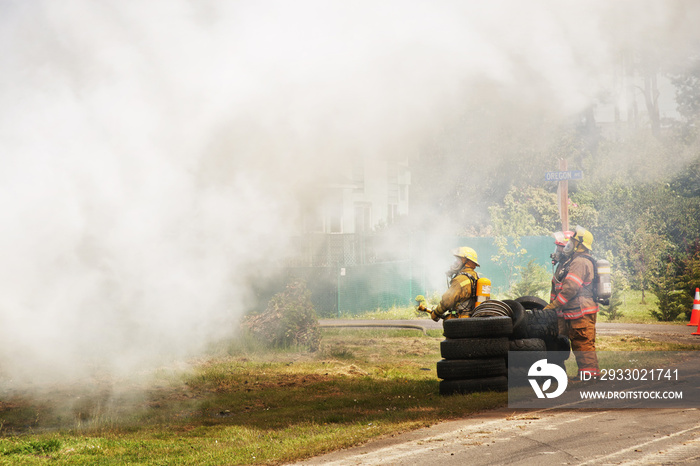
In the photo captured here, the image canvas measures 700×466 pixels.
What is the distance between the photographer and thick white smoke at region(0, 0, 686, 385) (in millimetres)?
8859

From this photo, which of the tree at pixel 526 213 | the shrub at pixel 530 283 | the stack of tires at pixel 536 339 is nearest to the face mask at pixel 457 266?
the stack of tires at pixel 536 339

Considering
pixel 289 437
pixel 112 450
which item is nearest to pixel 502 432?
pixel 289 437

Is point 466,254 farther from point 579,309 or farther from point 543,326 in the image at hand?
point 579,309

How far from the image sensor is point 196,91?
30.4 feet

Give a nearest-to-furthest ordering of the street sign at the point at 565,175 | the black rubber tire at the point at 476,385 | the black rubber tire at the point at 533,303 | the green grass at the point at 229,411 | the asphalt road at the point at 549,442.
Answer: the asphalt road at the point at 549,442
the green grass at the point at 229,411
the black rubber tire at the point at 476,385
the black rubber tire at the point at 533,303
the street sign at the point at 565,175

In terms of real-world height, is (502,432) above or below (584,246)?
below

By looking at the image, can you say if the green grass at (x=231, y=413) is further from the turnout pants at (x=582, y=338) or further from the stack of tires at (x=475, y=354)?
the turnout pants at (x=582, y=338)

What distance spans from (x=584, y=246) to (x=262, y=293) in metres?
7.92

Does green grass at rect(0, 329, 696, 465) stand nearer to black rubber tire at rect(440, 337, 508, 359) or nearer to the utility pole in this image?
black rubber tire at rect(440, 337, 508, 359)

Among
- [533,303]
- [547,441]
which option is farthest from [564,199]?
[547,441]

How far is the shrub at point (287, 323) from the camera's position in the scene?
16.6m

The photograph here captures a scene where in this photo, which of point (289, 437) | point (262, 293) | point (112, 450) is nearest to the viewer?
point (112, 450)

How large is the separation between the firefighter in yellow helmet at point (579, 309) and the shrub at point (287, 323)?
6.42 m

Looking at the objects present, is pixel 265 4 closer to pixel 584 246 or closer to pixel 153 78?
pixel 153 78
